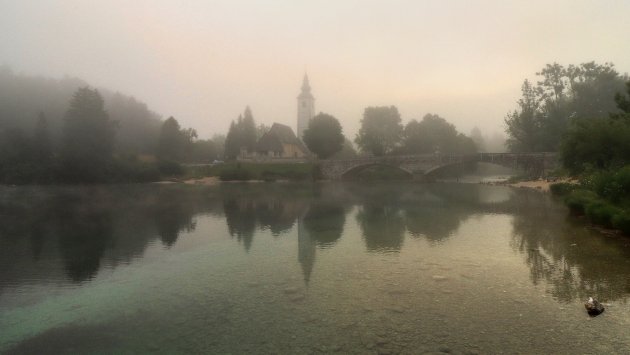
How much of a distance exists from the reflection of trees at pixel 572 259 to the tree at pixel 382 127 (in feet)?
276

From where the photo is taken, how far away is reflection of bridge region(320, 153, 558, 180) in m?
66.4

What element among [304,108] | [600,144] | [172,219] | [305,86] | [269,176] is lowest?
[172,219]

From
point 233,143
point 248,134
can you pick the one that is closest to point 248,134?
point 248,134

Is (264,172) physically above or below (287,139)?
below

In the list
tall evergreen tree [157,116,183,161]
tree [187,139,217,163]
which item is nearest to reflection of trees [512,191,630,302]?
tall evergreen tree [157,116,183,161]

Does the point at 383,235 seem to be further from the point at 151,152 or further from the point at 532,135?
the point at 151,152

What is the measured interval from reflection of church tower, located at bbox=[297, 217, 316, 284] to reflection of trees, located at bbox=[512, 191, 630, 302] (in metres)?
8.38

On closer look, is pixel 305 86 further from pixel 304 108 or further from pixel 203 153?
pixel 203 153

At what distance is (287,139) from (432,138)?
40424 mm

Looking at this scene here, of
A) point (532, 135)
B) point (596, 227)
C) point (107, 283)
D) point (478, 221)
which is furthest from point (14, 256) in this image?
point (532, 135)

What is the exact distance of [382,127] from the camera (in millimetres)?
110688

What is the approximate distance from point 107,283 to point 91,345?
5.62 metres

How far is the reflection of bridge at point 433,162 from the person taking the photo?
6638 cm

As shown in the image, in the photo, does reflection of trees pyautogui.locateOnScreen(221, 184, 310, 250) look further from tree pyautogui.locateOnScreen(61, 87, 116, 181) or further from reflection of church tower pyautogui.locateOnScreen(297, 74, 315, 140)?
reflection of church tower pyautogui.locateOnScreen(297, 74, 315, 140)
